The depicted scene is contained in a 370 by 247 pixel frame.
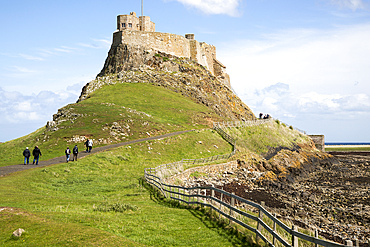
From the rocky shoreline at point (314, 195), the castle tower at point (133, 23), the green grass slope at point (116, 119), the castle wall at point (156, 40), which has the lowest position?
the rocky shoreline at point (314, 195)

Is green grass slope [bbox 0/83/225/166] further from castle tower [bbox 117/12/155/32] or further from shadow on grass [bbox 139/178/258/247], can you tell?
shadow on grass [bbox 139/178/258/247]

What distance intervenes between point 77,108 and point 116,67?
1486 inches

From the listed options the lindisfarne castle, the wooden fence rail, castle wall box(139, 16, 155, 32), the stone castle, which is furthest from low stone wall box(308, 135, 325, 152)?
the wooden fence rail

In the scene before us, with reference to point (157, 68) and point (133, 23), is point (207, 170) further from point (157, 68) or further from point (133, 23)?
point (133, 23)

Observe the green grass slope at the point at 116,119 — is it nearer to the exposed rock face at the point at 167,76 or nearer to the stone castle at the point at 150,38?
the exposed rock face at the point at 167,76

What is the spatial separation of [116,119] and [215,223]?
4445 centimetres

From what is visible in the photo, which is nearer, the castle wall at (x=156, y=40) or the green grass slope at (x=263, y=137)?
the green grass slope at (x=263, y=137)

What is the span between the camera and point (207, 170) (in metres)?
46.1

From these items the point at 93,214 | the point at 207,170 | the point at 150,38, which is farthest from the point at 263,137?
the point at 93,214

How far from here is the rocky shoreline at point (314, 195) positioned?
27.3m

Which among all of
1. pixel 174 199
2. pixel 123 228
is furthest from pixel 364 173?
pixel 123 228

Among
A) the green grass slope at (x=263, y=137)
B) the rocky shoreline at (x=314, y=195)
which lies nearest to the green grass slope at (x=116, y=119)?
the green grass slope at (x=263, y=137)

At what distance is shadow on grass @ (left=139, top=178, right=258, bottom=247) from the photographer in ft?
47.9

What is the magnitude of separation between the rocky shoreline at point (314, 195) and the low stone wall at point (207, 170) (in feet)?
2.01
